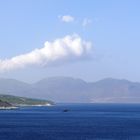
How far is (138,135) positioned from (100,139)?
15020 mm

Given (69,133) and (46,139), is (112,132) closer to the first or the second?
(69,133)

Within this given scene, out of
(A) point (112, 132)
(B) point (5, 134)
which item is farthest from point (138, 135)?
(B) point (5, 134)

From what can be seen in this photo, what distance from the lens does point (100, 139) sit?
120m

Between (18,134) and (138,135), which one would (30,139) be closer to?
(18,134)

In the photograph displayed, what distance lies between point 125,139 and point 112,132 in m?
19.4

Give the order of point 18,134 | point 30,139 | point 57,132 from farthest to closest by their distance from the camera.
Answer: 1. point 57,132
2. point 18,134
3. point 30,139

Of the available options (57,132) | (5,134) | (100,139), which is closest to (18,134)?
(5,134)

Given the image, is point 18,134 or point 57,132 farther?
point 57,132

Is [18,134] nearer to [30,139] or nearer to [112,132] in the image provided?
[30,139]

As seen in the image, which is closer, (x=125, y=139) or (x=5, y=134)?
(x=125, y=139)

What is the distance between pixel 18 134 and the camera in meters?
131

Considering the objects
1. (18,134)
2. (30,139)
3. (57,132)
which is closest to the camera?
(30,139)

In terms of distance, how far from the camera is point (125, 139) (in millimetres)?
121250

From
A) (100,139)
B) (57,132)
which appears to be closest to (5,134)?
(57,132)
